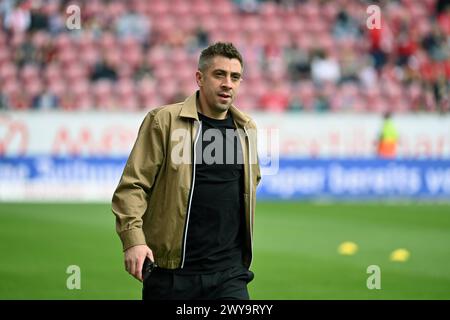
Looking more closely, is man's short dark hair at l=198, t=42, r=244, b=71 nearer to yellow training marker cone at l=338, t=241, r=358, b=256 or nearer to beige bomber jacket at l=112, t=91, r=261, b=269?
beige bomber jacket at l=112, t=91, r=261, b=269

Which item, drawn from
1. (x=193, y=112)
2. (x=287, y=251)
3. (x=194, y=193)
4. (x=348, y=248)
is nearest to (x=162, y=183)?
(x=194, y=193)

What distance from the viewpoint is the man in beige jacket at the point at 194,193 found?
19.3 ft

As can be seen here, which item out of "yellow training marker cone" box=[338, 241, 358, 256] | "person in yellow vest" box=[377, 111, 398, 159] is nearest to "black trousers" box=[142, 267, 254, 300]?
"yellow training marker cone" box=[338, 241, 358, 256]

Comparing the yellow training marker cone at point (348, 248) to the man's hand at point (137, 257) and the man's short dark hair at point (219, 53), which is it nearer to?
the man's short dark hair at point (219, 53)

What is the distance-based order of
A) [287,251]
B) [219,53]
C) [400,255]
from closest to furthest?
[219,53] < [400,255] < [287,251]

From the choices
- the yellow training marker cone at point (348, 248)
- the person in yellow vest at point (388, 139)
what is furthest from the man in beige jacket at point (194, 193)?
the person in yellow vest at point (388, 139)

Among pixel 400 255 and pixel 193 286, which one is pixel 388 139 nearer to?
pixel 400 255

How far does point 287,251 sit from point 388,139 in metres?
9.66

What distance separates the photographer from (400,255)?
44.5 feet

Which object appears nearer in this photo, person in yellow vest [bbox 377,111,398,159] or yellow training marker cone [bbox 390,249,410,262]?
yellow training marker cone [bbox 390,249,410,262]

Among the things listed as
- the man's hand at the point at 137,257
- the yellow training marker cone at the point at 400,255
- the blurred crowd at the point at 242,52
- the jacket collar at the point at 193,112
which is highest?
the blurred crowd at the point at 242,52

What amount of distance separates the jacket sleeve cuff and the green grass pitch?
4.56m

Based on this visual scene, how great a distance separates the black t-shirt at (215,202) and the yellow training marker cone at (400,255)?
754 cm

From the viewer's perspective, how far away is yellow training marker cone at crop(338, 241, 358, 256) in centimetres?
1394
